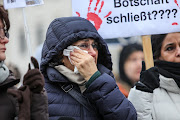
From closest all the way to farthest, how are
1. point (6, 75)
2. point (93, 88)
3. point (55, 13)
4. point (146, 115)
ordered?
point (6, 75) < point (93, 88) < point (146, 115) < point (55, 13)

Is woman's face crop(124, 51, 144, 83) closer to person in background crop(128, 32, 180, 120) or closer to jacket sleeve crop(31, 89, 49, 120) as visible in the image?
person in background crop(128, 32, 180, 120)

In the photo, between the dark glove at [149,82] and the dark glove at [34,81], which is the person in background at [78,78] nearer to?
the dark glove at [149,82]

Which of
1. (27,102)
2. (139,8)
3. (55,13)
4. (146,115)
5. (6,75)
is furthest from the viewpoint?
(55,13)

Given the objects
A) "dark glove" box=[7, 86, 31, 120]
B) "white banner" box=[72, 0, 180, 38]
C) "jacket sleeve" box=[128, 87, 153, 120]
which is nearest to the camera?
"dark glove" box=[7, 86, 31, 120]

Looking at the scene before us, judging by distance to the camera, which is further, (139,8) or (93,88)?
(139,8)

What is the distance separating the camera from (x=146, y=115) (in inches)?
115

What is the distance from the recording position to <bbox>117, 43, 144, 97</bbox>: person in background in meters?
6.39

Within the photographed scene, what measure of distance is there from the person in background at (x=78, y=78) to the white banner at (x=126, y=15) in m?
0.39

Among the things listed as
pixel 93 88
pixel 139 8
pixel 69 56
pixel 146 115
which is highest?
pixel 139 8

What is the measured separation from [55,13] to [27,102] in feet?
27.1

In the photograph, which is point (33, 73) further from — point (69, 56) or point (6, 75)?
point (69, 56)

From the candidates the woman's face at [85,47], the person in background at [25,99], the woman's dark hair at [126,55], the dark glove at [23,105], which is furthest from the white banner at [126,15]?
the woman's dark hair at [126,55]

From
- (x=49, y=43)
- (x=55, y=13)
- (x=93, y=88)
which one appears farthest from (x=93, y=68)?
(x=55, y=13)

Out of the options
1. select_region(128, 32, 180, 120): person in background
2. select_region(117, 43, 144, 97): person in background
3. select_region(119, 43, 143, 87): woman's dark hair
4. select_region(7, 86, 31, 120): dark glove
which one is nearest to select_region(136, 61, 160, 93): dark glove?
select_region(128, 32, 180, 120): person in background
